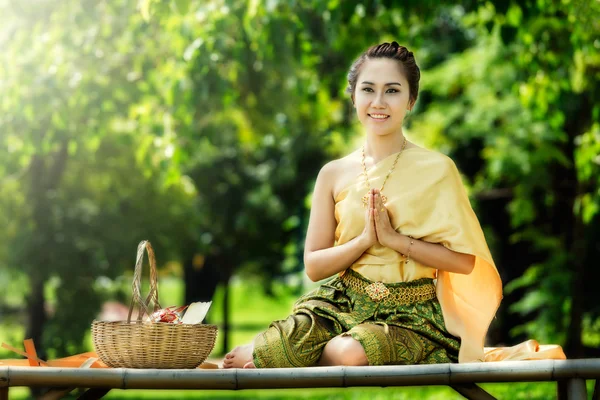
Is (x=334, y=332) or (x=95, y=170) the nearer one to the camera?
(x=334, y=332)

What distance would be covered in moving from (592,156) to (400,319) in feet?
13.3

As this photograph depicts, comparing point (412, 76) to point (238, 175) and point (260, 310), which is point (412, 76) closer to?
point (238, 175)

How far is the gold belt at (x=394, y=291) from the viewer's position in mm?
3348

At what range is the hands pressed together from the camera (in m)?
3.24

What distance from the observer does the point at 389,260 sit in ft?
11.0

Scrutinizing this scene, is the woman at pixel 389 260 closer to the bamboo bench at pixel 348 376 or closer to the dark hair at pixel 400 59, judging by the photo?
the dark hair at pixel 400 59

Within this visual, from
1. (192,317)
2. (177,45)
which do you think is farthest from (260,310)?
(192,317)

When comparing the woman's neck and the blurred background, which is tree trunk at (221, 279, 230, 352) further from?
the woman's neck

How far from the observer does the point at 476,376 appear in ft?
10.2

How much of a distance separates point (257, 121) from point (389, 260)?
310 inches

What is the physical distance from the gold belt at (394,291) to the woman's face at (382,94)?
574 millimetres

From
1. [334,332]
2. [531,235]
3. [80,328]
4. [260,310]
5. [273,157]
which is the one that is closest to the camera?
[334,332]

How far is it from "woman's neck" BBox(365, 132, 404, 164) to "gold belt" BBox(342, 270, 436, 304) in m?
0.46

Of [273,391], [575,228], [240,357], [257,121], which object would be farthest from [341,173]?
[273,391]
